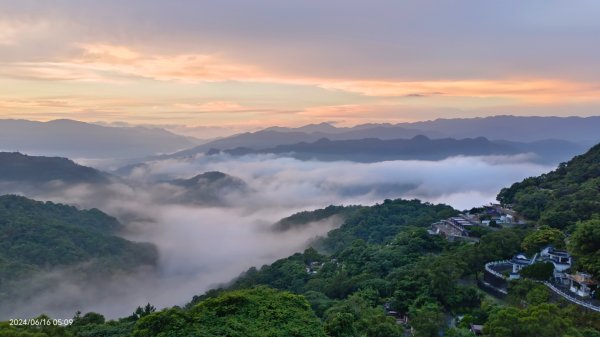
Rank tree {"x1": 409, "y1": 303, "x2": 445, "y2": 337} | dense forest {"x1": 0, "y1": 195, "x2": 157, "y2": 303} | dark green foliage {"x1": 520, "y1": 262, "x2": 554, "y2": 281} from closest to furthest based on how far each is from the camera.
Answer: tree {"x1": 409, "y1": 303, "x2": 445, "y2": 337} < dark green foliage {"x1": 520, "y1": 262, "x2": 554, "y2": 281} < dense forest {"x1": 0, "y1": 195, "x2": 157, "y2": 303}

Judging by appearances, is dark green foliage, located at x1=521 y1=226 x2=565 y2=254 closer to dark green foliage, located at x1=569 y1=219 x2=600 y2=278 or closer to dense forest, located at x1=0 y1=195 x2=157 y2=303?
dark green foliage, located at x1=569 y1=219 x2=600 y2=278

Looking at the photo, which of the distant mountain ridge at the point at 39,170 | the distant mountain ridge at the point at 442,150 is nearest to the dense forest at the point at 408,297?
the distant mountain ridge at the point at 39,170

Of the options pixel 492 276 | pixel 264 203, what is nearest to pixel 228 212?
pixel 264 203

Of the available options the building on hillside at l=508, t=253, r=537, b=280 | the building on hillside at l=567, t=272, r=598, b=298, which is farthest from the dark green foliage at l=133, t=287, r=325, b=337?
the building on hillside at l=508, t=253, r=537, b=280

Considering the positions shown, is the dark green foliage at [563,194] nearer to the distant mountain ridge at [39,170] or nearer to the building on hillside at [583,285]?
the building on hillside at [583,285]

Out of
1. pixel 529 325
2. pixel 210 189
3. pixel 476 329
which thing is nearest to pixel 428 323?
pixel 476 329

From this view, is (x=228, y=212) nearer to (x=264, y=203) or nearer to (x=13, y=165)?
(x=264, y=203)
